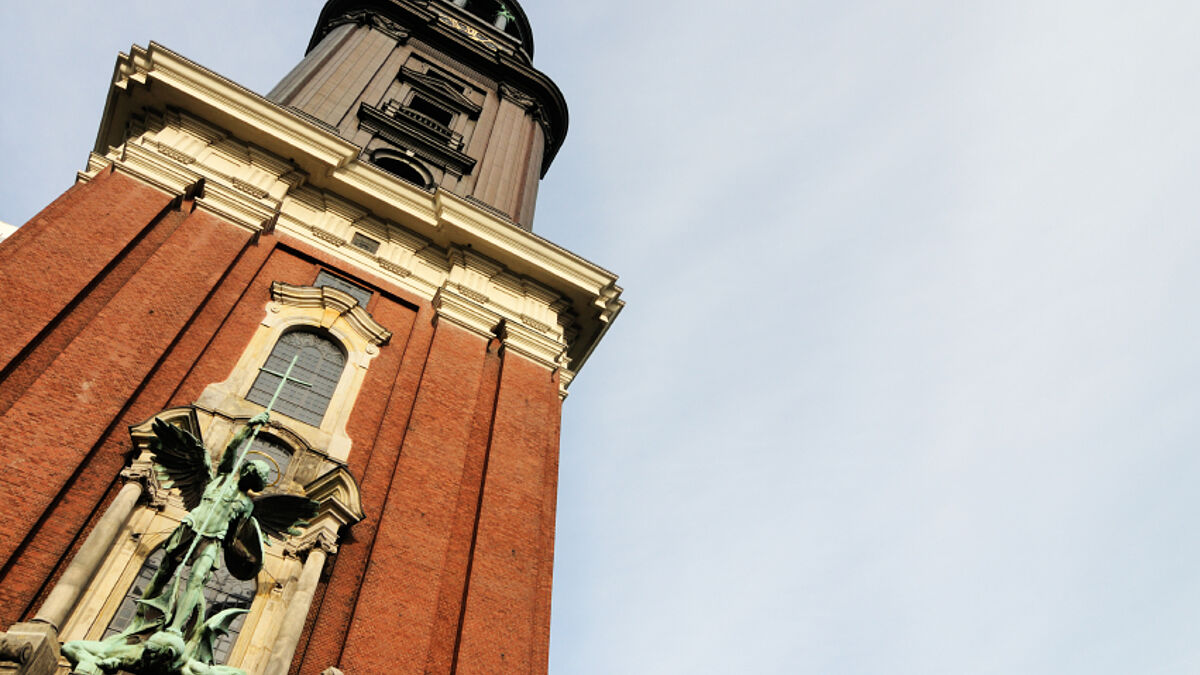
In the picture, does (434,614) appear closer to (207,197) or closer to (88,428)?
(88,428)

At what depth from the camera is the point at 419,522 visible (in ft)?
42.0

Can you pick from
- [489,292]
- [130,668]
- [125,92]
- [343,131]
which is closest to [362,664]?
[130,668]

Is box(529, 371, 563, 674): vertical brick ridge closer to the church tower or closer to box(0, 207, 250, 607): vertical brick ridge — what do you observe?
the church tower

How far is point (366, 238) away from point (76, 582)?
9.46 meters

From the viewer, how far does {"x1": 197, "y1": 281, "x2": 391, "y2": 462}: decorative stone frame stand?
13227 mm

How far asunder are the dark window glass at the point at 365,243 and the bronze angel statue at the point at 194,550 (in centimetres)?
980

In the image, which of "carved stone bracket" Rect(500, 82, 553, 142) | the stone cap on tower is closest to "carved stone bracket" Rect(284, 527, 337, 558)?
"carved stone bracket" Rect(500, 82, 553, 142)

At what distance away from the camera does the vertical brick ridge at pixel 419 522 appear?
1119 centimetres

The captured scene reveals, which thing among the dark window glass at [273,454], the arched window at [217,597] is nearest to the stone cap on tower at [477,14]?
the dark window glass at [273,454]

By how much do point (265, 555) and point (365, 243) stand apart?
25.3ft

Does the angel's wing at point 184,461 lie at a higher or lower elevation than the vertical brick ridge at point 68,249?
lower

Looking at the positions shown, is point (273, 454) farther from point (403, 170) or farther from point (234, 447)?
point (403, 170)

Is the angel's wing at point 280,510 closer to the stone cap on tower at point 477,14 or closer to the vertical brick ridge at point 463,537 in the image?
the vertical brick ridge at point 463,537

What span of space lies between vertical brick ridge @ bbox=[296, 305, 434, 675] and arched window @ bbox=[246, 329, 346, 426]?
0.96 meters
